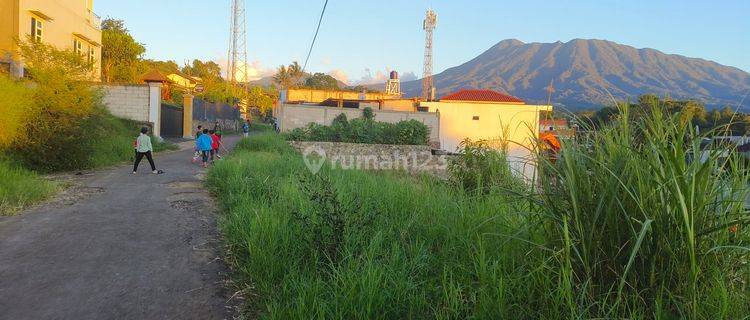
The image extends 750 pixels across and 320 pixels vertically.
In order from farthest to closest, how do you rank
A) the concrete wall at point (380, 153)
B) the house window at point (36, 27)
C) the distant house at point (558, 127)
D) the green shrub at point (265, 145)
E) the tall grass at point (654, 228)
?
the concrete wall at point (380, 153)
the house window at point (36, 27)
the green shrub at point (265, 145)
the distant house at point (558, 127)
the tall grass at point (654, 228)

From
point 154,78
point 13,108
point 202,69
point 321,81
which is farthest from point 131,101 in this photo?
point 321,81

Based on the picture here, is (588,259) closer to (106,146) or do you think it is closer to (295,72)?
(106,146)

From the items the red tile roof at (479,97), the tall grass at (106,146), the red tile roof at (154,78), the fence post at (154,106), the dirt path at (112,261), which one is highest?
the red tile roof at (154,78)

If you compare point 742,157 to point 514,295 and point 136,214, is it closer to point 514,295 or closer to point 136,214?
point 514,295

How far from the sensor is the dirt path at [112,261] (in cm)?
365

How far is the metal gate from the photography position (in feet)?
83.8

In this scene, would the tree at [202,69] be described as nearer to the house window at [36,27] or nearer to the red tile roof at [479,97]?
the red tile roof at [479,97]

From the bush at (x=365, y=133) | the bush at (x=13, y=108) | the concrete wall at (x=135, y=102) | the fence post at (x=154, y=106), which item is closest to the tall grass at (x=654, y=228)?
the bush at (x=13, y=108)

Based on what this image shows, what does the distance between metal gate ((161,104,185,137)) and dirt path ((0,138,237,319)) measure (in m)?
18.3

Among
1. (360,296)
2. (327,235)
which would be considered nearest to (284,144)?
(327,235)

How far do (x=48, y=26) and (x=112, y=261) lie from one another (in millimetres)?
21659

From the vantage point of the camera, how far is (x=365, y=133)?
75.1ft

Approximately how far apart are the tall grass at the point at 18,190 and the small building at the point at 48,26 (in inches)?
213

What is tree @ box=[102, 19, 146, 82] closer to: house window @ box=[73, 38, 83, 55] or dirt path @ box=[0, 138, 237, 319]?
house window @ box=[73, 38, 83, 55]
